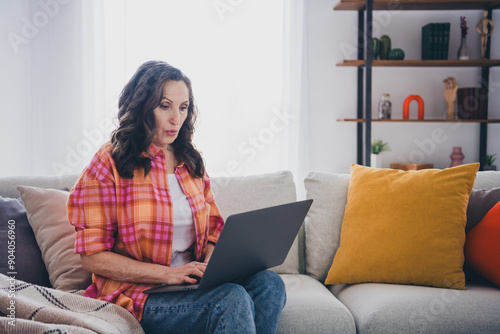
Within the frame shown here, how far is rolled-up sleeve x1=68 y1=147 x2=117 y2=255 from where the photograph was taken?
4.01 feet

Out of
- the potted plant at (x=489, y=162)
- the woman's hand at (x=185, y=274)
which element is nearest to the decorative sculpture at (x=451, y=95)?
the potted plant at (x=489, y=162)

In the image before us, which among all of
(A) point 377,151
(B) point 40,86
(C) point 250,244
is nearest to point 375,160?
(A) point 377,151

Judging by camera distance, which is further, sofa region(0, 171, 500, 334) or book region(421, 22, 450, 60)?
book region(421, 22, 450, 60)

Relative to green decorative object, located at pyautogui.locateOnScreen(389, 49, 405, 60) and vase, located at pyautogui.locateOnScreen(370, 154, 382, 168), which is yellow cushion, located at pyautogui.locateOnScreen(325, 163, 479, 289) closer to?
vase, located at pyautogui.locateOnScreen(370, 154, 382, 168)

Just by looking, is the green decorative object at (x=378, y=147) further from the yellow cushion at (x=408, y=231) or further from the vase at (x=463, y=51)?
the yellow cushion at (x=408, y=231)

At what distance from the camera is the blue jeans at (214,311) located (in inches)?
45.0

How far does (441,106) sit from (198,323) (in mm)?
2798

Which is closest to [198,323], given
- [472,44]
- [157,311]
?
[157,311]

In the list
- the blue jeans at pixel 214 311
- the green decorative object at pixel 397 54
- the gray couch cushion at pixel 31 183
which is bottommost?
the blue jeans at pixel 214 311

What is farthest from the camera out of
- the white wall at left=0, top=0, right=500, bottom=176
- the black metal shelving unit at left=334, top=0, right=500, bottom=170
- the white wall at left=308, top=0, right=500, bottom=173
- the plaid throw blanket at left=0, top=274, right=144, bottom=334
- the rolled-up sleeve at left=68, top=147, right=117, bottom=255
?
the white wall at left=308, top=0, right=500, bottom=173

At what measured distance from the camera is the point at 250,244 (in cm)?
119

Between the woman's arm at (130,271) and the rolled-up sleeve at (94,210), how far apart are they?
0.03 metres

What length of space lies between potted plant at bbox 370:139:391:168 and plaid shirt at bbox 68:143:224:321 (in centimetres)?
202

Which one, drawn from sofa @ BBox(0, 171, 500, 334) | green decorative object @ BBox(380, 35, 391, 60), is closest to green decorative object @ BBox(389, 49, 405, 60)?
green decorative object @ BBox(380, 35, 391, 60)
